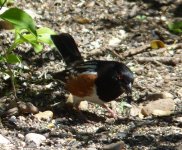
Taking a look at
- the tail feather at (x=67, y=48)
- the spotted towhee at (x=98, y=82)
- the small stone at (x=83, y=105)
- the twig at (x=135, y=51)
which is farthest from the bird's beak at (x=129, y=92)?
the twig at (x=135, y=51)

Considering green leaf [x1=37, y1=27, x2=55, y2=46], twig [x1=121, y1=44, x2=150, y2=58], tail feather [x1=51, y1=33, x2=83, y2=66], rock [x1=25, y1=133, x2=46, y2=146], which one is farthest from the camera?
twig [x1=121, y1=44, x2=150, y2=58]

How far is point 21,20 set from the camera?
161 inches

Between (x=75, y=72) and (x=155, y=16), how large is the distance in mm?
2284

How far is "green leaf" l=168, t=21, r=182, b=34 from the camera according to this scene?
23.2ft

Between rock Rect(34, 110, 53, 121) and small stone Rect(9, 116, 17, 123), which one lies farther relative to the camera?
rock Rect(34, 110, 53, 121)

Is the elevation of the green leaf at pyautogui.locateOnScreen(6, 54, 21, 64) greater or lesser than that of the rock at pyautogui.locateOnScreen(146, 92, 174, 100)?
greater

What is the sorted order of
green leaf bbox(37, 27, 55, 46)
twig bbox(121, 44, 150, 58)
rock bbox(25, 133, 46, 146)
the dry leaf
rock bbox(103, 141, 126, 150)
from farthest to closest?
the dry leaf
twig bbox(121, 44, 150, 58)
green leaf bbox(37, 27, 55, 46)
rock bbox(25, 133, 46, 146)
rock bbox(103, 141, 126, 150)

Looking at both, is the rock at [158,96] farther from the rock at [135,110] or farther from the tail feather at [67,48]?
the tail feather at [67,48]

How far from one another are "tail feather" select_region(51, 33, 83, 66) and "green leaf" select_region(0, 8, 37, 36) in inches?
69.3

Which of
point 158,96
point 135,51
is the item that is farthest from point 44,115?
point 135,51

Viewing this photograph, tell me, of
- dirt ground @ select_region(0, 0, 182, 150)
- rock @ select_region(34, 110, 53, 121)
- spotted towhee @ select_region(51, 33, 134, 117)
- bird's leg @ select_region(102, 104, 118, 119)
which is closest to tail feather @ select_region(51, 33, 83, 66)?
dirt ground @ select_region(0, 0, 182, 150)

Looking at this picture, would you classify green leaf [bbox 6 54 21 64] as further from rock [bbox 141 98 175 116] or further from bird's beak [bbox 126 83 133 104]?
rock [bbox 141 98 175 116]

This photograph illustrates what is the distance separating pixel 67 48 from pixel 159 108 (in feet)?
3.86

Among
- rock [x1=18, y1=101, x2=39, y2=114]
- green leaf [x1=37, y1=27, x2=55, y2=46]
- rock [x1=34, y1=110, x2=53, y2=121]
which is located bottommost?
rock [x1=34, y1=110, x2=53, y2=121]
